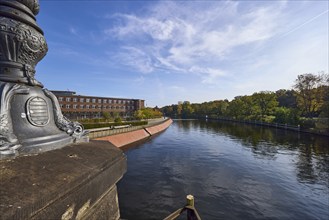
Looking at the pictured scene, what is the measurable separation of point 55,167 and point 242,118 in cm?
9653

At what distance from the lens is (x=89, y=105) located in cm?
7744

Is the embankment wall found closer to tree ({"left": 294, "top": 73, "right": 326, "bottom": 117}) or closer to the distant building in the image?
the distant building

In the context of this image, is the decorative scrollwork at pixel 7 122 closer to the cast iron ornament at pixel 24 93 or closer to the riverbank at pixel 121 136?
the cast iron ornament at pixel 24 93

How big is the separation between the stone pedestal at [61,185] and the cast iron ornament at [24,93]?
371 millimetres

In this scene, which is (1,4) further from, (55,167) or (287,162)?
(287,162)

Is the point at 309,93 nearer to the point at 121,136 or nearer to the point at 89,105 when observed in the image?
the point at 121,136

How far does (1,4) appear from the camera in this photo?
3.85 meters

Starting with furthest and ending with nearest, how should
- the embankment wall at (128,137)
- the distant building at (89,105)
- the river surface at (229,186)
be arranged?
the distant building at (89,105)
the embankment wall at (128,137)
the river surface at (229,186)

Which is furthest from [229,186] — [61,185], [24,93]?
[24,93]

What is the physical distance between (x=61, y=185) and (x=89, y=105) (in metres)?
81.3

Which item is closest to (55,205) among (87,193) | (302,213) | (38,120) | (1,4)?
(87,193)

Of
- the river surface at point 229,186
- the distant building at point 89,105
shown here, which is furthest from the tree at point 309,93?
the distant building at point 89,105

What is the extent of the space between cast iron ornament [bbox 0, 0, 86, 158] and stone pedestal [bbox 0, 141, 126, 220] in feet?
1.22

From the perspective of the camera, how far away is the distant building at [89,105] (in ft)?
231
